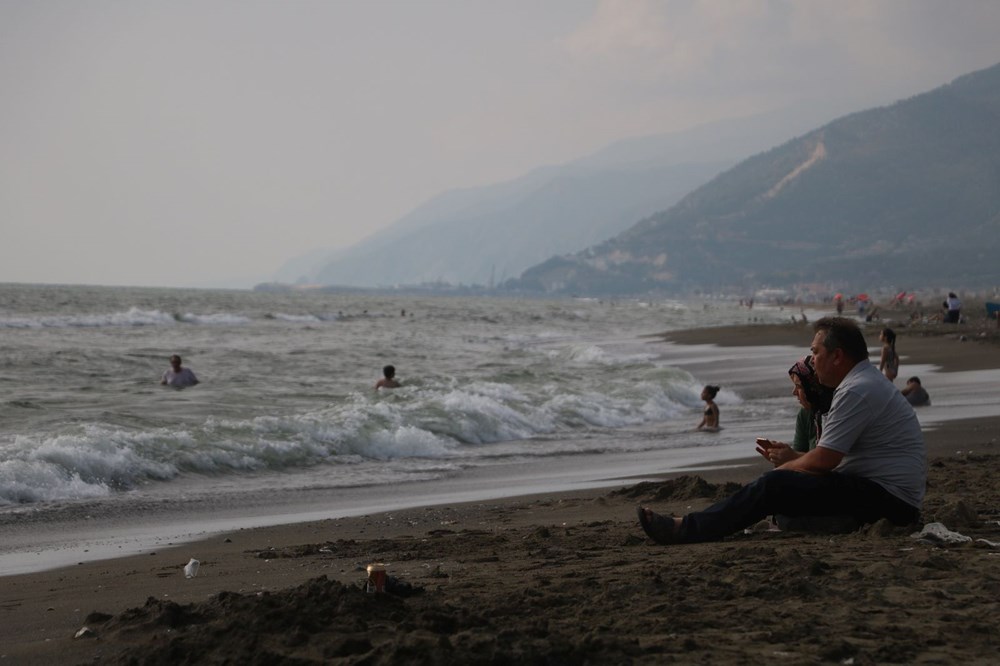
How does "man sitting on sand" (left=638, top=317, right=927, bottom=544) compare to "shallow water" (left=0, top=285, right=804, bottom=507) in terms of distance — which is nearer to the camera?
"man sitting on sand" (left=638, top=317, right=927, bottom=544)

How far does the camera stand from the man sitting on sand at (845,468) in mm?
5770

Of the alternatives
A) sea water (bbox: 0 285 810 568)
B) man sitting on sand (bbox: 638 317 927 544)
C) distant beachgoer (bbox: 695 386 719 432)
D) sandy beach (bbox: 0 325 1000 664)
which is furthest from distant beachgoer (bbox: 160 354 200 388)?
man sitting on sand (bbox: 638 317 927 544)

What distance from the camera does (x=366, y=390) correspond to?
19750mm

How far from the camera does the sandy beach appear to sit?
3.80 m

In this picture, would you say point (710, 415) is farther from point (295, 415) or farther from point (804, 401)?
point (804, 401)

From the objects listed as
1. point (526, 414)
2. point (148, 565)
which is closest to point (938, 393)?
point (526, 414)

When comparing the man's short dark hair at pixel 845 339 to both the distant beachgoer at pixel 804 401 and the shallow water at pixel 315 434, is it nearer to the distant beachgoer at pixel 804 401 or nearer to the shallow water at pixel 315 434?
the distant beachgoer at pixel 804 401

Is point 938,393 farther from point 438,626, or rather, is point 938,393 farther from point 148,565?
point 438,626

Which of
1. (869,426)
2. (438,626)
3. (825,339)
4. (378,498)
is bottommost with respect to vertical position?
(378,498)

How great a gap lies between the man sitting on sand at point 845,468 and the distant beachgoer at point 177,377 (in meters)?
14.9

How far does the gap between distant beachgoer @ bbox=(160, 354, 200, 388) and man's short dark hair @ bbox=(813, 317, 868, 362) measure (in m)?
15.4

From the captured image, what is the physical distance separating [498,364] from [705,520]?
2200 centimetres

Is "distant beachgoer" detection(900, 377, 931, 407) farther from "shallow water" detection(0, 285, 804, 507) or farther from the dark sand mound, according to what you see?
the dark sand mound

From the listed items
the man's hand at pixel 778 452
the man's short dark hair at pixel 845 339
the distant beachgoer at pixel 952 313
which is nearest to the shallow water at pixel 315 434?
the man's hand at pixel 778 452
